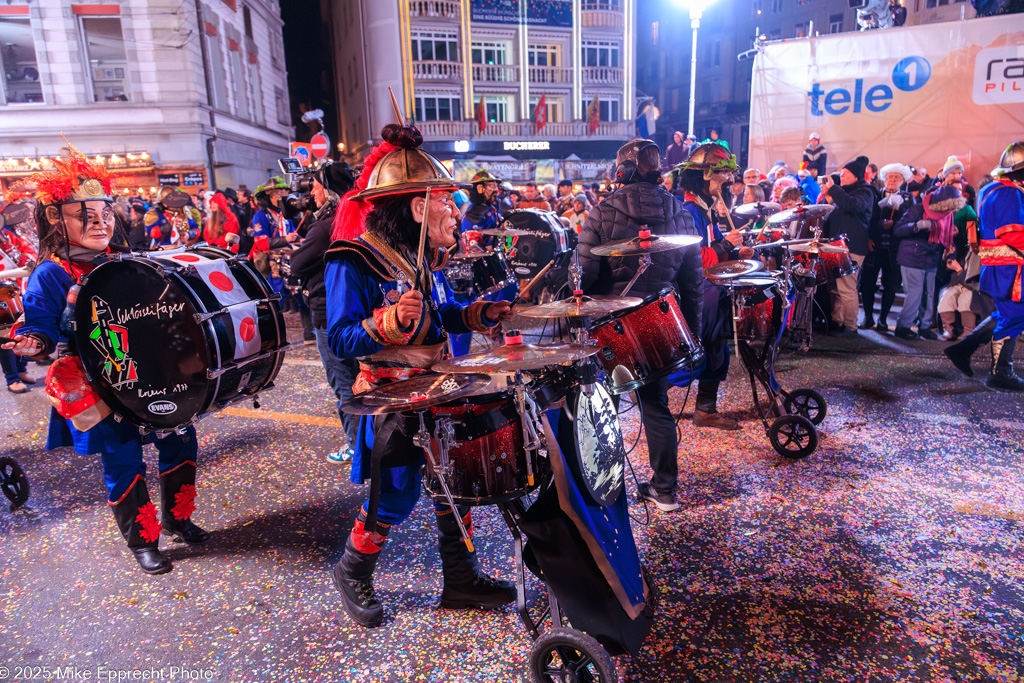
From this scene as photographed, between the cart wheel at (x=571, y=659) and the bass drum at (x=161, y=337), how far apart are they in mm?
1952

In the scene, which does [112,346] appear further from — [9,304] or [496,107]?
[496,107]

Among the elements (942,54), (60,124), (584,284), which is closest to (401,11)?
(60,124)

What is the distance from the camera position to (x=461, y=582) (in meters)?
2.83

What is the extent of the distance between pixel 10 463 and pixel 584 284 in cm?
404

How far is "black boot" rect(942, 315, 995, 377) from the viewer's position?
5680 millimetres

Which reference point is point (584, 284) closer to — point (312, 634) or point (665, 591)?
point (665, 591)

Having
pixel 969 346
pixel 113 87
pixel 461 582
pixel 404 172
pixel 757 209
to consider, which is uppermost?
pixel 113 87

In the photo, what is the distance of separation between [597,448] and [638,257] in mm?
1820

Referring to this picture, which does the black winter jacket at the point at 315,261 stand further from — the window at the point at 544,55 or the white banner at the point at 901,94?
the window at the point at 544,55

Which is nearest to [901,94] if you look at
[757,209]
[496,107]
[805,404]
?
[757,209]

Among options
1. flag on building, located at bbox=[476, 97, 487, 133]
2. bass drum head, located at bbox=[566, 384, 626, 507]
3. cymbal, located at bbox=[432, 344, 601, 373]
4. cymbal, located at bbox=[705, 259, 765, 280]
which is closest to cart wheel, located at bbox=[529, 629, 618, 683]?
bass drum head, located at bbox=[566, 384, 626, 507]

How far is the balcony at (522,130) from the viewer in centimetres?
2984

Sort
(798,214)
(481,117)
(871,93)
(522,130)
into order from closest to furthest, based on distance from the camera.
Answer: (798,214), (871,93), (481,117), (522,130)

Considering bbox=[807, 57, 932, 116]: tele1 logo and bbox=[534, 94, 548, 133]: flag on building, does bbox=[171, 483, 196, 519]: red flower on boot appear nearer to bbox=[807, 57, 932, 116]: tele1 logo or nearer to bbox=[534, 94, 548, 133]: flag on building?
bbox=[807, 57, 932, 116]: tele1 logo
